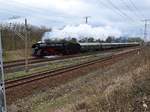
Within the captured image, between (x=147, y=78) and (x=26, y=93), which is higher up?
(x=147, y=78)

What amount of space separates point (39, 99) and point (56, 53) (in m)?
39.8

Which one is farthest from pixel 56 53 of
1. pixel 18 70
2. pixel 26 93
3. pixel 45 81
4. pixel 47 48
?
pixel 26 93

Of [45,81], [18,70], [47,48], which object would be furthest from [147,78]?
[47,48]

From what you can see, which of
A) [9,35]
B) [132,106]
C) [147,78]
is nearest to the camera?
[132,106]

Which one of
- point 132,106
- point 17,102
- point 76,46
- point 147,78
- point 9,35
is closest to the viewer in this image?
point 132,106

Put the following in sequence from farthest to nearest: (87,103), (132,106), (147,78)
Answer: (147,78) → (87,103) → (132,106)

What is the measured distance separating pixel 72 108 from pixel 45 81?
12797 millimetres

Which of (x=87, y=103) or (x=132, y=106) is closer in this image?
(x=132, y=106)

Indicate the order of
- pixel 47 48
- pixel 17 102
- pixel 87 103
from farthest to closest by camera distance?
pixel 47 48, pixel 17 102, pixel 87 103

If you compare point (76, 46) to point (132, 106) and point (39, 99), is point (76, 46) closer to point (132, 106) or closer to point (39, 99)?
point (39, 99)

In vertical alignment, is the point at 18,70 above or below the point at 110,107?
below

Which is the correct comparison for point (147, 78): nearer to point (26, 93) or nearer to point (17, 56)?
point (26, 93)

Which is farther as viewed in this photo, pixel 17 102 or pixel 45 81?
pixel 45 81

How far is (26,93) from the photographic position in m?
17.6
